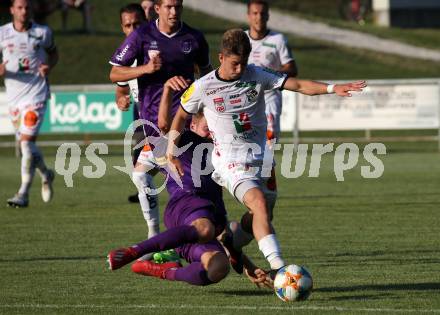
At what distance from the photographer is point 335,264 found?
32.0ft

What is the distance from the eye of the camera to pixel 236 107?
855 centimetres

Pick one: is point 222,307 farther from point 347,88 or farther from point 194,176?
point 347,88

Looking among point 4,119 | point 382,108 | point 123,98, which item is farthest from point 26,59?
point 382,108

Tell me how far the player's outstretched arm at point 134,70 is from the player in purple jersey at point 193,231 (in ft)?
1.92

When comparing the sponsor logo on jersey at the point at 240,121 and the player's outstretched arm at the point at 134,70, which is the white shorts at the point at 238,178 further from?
the player's outstretched arm at the point at 134,70

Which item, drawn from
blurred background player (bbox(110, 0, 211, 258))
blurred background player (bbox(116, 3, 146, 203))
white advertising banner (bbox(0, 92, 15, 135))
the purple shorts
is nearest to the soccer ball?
the purple shorts

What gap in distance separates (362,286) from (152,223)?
2442 mm

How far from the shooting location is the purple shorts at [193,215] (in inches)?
329

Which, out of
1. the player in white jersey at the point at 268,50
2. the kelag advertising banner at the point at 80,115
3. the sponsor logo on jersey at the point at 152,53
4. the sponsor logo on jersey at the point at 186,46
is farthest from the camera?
the kelag advertising banner at the point at 80,115

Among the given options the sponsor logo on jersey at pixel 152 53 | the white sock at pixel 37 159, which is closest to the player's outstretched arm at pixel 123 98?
the sponsor logo on jersey at pixel 152 53

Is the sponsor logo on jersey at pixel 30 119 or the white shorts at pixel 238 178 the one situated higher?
the white shorts at pixel 238 178

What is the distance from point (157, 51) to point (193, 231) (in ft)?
7.79

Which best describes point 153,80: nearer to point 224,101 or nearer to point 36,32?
point 224,101

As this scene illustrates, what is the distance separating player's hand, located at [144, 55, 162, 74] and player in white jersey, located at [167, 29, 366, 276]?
549 mm
